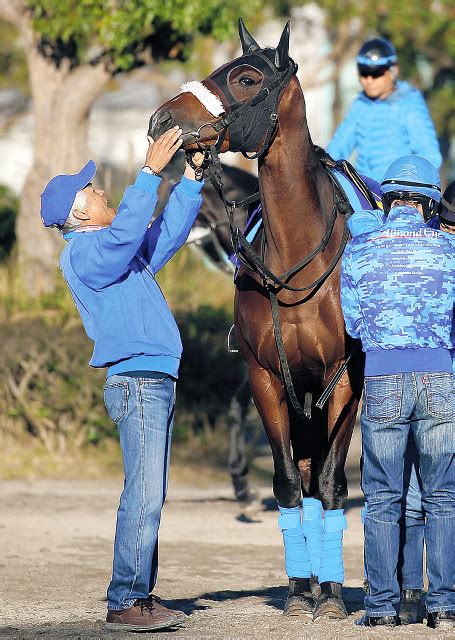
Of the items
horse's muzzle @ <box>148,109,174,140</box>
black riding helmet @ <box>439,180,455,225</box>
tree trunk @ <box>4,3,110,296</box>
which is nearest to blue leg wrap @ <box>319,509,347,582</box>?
black riding helmet @ <box>439,180,455,225</box>

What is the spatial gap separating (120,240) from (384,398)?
123 cm

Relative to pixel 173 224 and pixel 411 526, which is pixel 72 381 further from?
pixel 411 526

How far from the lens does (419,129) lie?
8000mm

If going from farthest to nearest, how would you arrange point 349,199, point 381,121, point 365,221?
point 381,121 < point 349,199 < point 365,221

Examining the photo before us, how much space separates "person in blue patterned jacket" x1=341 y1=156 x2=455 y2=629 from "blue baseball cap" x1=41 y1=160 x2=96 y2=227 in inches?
45.9

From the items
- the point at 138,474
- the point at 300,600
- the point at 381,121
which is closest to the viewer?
the point at 138,474

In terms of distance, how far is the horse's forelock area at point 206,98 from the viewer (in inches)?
207

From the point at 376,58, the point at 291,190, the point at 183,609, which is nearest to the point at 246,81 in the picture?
the point at 291,190

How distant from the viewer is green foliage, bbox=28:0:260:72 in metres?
10.5

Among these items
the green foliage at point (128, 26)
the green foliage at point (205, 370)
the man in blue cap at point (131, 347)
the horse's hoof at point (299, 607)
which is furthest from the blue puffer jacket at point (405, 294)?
the green foliage at point (128, 26)

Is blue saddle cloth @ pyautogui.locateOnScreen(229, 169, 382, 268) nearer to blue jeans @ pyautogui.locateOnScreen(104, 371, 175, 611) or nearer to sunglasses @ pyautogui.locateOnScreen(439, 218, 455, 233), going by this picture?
sunglasses @ pyautogui.locateOnScreen(439, 218, 455, 233)

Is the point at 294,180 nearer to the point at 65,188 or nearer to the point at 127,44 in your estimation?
the point at 65,188

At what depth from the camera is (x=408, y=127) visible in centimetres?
807

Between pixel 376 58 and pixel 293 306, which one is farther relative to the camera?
pixel 376 58
